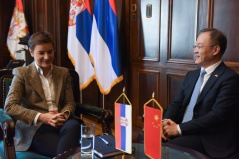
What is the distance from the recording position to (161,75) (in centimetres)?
297

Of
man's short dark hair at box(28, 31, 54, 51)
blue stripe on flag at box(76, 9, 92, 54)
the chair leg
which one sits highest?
blue stripe on flag at box(76, 9, 92, 54)

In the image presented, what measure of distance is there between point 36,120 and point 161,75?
1.54m

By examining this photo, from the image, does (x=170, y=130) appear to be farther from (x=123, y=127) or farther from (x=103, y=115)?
(x=123, y=127)

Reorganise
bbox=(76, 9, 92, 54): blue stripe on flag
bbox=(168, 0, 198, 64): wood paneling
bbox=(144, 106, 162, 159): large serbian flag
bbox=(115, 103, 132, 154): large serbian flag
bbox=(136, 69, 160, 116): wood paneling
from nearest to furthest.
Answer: bbox=(144, 106, 162, 159): large serbian flag < bbox=(115, 103, 132, 154): large serbian flag < bbox=(168, 0, 198, 64): wood paneling < bbox=(136, 69, 160, 116): wood paneling < bbox=(76, 9, 92, 54): blue stripe on flag

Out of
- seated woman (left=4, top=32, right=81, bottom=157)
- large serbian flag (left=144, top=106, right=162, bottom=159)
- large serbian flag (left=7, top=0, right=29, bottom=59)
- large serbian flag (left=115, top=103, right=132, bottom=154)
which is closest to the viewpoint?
large serbian flag (left=144, top=106, right=162, bottom=159)

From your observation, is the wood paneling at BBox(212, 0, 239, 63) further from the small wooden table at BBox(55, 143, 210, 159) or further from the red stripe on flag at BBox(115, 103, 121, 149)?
the red stripe on flag at BBox(115, 103, 121, 149)

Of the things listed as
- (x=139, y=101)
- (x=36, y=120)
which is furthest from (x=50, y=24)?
(x=36, y=120)

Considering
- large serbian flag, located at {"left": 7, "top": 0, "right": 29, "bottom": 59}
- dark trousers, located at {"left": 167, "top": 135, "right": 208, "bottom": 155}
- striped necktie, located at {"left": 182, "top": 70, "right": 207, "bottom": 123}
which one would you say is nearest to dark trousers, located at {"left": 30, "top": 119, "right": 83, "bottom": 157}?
dark trousers, located at {"left": 167, "top": 135, "right": 208, "bottom": 155}

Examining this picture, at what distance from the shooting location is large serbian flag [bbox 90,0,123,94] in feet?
10.0

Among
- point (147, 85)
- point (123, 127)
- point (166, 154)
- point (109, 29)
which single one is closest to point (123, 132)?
point (123, 127)

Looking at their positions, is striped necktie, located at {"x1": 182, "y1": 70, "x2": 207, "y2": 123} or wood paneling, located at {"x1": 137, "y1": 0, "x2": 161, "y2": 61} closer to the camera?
striped necktie, located at {"x1": 182, "y1": 70, "x2": 207, "y2": 123}

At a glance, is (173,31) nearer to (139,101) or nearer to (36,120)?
(139,101)

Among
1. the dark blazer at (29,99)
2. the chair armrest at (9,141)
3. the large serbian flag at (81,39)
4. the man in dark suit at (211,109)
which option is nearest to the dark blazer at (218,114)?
the man in dark suit at (211,109)

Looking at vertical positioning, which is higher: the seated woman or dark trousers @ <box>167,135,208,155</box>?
the seated woman
